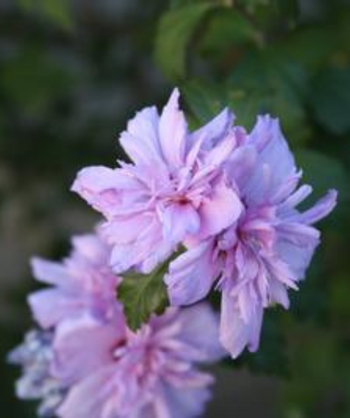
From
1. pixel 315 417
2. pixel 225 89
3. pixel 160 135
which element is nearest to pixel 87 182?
A: pixel 160 135

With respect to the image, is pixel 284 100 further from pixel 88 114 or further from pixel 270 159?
pixel 88 114

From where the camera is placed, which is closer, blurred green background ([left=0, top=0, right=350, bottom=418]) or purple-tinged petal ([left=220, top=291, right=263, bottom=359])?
purple-tinged petal ([left=220, top=291, right=263, bottom=359])

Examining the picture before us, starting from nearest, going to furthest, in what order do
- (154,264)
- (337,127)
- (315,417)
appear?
(154,264)
(337,127)
(315,417)

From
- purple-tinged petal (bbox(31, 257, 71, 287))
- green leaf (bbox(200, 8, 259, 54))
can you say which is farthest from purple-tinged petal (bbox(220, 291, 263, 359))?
green leaf (bbox(200, 8, 259, 54))

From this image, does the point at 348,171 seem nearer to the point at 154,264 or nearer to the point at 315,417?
the point at 154,264

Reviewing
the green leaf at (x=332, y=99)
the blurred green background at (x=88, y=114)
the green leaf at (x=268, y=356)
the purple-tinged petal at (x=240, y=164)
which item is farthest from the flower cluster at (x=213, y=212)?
the blurred green background at (x=88, y=114)

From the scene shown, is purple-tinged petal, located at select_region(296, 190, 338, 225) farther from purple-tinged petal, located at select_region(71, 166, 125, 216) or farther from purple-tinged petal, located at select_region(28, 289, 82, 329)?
purple-tinged petal, located at select_region(28, 289, 82, 329)

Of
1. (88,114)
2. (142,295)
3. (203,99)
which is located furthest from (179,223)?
(88,114)
